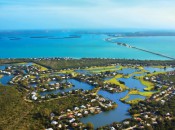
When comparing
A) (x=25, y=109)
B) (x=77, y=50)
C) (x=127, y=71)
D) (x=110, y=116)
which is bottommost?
(x=110, y=116)

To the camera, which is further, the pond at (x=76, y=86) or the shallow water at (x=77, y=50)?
the shallow water at (x=77, y=50)

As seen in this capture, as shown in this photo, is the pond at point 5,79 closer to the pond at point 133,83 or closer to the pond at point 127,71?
the pond at point 133,83

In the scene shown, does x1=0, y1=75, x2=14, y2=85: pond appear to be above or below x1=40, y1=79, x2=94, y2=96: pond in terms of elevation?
above

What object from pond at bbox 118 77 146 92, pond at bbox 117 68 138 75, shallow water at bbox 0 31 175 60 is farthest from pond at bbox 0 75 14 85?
shallow water at bbox 0 31 175 60

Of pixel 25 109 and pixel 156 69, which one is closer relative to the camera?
pixel 25 109

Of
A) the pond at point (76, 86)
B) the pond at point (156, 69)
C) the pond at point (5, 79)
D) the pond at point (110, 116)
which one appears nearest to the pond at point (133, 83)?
the pond at point (76, 86)

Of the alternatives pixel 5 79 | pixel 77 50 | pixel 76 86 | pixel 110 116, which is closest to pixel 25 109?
pixel 110 116

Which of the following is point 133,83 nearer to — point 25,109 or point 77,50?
point 25,109

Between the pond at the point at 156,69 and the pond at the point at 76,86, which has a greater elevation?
the pond at the point at 156,69

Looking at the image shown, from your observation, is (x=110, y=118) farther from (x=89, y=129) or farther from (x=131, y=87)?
(x=131, y=87)

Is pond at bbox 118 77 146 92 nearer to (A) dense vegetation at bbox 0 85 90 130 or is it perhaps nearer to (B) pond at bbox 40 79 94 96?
(B) pond at bbox 40 79 94 96

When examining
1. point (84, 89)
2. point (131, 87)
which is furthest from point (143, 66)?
point (84, 89)
